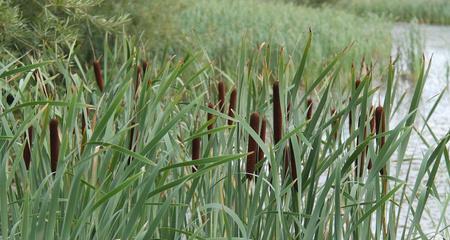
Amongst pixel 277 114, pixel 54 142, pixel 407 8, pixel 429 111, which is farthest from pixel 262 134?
pixel 407 8

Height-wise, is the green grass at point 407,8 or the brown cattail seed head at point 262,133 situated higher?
the green grass at point 407,8

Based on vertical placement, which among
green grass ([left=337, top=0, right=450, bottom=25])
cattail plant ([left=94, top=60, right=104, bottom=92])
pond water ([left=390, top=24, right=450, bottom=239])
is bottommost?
pond water ([left=390, top=24, right=450, bottom=239])

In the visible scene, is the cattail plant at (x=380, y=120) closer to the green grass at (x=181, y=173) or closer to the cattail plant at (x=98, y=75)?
the green grass at (x=181, y=173)

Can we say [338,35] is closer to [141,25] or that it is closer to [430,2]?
[141,25]

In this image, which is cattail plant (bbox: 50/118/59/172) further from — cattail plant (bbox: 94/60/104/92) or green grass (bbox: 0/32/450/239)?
cattail plant (bbox: 94/60/104/92)

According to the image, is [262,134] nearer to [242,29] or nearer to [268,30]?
[268,30]

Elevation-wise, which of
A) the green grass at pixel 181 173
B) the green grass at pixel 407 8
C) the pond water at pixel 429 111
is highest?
the green grass at pixel 407 8

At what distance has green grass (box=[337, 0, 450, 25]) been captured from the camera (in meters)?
15.9

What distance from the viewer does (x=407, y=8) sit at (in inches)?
663

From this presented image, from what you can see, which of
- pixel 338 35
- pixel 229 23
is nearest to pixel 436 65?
pixel 338 35

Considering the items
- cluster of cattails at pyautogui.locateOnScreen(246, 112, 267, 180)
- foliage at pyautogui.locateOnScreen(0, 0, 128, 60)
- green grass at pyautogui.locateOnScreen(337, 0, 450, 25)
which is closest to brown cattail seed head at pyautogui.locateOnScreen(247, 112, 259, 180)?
cluster of cattails at pyautogui.locateOnScreen(246, 112, 267, 180)

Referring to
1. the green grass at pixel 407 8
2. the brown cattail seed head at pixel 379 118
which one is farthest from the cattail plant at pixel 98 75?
the green grass at pixel 407 8

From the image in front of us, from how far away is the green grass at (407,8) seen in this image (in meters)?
15.9

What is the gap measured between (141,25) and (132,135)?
183 inches
